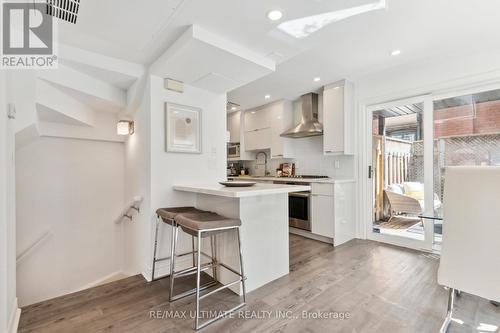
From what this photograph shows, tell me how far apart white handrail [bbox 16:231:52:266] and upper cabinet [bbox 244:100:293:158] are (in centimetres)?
360

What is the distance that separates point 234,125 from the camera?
5539 millimetres

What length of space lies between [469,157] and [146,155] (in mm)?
3760

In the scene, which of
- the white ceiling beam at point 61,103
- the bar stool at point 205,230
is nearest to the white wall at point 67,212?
the white ceiling beam at point 61,103

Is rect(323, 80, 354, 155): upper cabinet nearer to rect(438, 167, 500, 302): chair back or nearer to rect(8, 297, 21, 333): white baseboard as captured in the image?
rect(438, 167, 500, 302): chair back

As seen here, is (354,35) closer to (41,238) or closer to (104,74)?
(104,74)

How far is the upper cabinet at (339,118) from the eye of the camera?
3.51m

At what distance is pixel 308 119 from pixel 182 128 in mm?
2387

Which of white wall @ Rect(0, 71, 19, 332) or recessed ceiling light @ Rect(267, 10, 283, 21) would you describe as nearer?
white wall @ Rect(0, 71, 19, 332)

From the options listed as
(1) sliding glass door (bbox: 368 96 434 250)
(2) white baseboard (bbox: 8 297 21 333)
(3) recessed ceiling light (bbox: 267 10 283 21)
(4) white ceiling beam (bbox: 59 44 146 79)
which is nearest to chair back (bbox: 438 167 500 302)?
(3) recessed ceiling light (bbox: 267 10 283 21)

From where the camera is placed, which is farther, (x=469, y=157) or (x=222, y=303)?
(x=469, y=157)

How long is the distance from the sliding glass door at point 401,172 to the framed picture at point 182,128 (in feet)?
8.62

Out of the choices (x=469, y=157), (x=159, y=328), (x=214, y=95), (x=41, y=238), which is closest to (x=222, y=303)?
(x=159, y=328)

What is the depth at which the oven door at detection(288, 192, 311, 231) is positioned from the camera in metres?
3.57

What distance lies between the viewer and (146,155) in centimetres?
248
